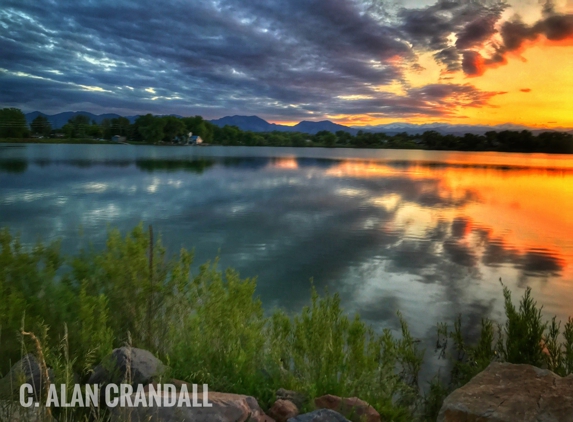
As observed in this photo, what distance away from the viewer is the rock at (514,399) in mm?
5117

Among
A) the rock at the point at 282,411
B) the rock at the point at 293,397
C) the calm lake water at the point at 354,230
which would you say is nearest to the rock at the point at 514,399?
the rock at the point at 293,397

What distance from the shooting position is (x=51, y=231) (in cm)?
2216

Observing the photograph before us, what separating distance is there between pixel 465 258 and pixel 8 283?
58.3ft

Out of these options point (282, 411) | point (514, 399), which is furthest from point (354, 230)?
point (282, 411)

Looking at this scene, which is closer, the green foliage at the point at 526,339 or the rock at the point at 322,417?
the rock at the point at 322,417

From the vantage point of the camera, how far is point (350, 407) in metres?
5.25

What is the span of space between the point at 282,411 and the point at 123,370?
6.26 feet

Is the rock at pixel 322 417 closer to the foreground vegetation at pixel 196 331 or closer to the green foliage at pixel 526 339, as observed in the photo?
the foreground vegetation at pixel 196 331

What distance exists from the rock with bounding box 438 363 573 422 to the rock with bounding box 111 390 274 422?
251 centimetres

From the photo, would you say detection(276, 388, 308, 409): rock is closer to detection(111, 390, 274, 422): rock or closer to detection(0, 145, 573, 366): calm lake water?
detection(111, 390, 274, 422): rock

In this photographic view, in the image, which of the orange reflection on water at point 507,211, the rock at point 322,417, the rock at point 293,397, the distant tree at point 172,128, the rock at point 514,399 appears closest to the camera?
the rock at point 322,417

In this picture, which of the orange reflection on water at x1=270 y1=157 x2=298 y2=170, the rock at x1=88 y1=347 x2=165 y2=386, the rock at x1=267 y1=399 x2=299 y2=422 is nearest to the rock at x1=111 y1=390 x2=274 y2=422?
the rock at x1=267 y1=399 x2=299 y2=422

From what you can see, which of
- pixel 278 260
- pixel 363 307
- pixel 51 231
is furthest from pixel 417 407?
pixel 51 231

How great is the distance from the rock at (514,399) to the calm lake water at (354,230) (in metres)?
5.14
